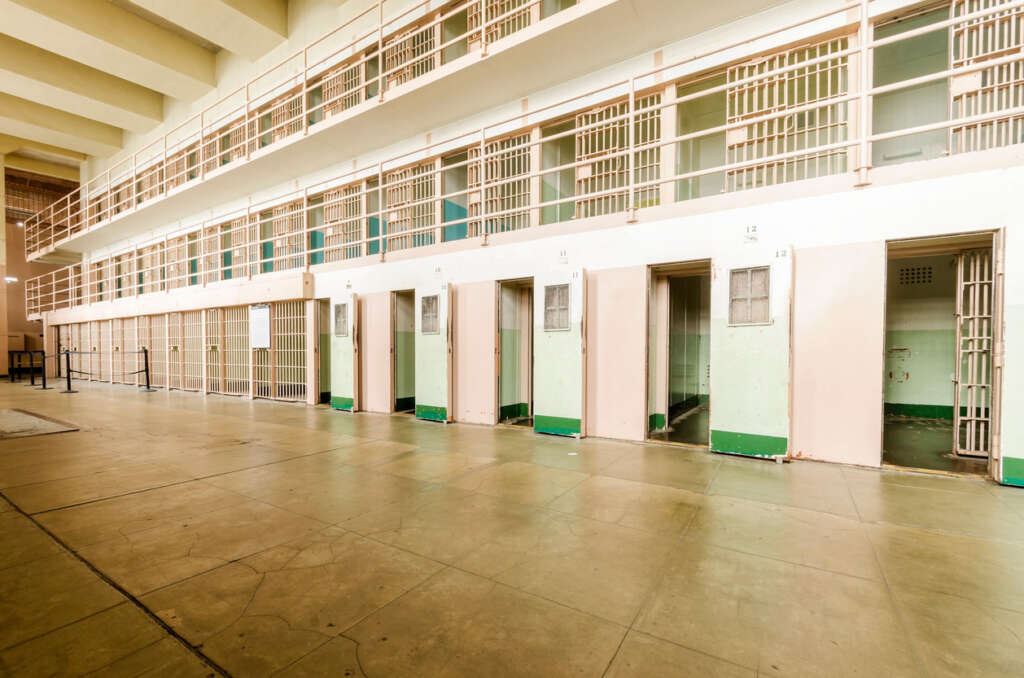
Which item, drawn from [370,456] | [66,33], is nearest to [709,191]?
[370,456]

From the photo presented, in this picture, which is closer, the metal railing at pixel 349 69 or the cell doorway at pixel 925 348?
the cell doorway at pixel 925 348

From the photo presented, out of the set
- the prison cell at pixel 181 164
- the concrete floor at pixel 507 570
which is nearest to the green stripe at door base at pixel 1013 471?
the concrete floor at pixel 507 570

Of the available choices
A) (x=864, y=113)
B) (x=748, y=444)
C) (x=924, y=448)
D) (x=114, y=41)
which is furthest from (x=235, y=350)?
(x=924, y=448)

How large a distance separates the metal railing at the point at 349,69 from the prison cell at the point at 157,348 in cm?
364

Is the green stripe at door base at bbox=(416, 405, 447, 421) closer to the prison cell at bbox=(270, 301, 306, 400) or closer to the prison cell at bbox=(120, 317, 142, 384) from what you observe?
the prison cell at bbox=(270, 301, 306, 400)

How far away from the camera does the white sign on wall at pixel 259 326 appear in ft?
32.4

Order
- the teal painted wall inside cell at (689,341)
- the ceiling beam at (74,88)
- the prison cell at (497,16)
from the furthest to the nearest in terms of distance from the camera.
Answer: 1. the ceiling beam at (74,88)
2. the prison cell at (497,16)
3. the teal painted wall inside cell at (689,341)

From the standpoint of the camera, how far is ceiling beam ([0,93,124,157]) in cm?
1376

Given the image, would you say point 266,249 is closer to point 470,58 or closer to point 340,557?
point 470,58

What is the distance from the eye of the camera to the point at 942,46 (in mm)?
7301

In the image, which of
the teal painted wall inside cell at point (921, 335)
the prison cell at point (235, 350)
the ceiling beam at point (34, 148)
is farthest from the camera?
the ceiling beam at point (34, 148)

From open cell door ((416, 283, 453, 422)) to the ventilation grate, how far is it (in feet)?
25.6

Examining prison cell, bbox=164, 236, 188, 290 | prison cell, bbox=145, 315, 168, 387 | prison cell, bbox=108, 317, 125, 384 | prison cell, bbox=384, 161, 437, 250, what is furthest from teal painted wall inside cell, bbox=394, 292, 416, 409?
prison cell, bbox=108, 317, 125, 384

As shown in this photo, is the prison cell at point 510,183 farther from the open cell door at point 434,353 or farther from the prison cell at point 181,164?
the prison cell at point 181,164
